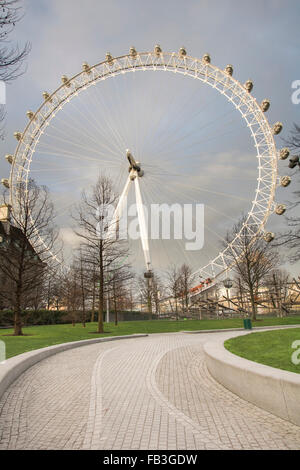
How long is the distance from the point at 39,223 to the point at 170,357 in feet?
52.8

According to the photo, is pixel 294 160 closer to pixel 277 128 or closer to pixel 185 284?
pixel 277 128

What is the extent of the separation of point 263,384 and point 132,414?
7.67 feet

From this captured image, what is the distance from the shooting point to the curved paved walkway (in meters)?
4.77

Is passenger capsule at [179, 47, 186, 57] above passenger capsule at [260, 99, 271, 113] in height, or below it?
Answer: above

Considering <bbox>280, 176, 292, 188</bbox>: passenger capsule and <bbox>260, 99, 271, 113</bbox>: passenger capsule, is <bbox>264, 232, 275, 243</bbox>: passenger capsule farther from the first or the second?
<bbox>260, 99, 271, 113</bbox>: passenger capsule

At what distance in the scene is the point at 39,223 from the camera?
25.2 m

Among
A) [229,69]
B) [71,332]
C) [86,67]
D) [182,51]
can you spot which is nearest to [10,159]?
[86,67]

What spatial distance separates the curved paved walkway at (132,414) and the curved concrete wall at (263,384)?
0.49ft

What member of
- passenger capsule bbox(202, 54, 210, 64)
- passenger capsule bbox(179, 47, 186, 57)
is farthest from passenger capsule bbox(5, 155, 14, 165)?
passenger capsule bbox(202, 54, 210, 64)

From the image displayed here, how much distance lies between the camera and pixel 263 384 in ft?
19.9

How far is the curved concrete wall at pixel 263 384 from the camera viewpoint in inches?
208

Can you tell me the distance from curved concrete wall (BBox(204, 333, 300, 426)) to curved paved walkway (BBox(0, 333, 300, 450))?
0.15 meters
